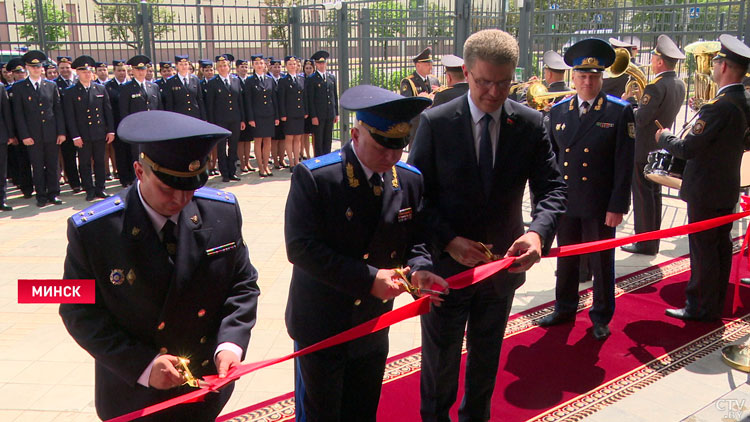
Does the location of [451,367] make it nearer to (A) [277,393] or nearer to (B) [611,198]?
(A) [277,393]

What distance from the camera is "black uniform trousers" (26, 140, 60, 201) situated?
9.33 metres

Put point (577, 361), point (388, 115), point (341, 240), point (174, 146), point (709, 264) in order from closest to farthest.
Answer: point (174, 146), point (388, 115), point (341, 240), point (577, 361), point (709, 264)

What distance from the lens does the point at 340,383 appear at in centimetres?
257

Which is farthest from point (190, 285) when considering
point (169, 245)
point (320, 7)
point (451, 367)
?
point (320, 7)

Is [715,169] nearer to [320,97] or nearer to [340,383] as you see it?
[340,383]

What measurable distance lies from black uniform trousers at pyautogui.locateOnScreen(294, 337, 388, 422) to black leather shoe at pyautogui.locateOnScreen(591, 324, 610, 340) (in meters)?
2.56

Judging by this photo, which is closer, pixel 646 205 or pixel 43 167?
pixel 646 205

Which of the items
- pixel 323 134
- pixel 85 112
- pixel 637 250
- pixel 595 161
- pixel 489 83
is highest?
pixel 489 83

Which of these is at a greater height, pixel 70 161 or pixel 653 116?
pixel 653 116

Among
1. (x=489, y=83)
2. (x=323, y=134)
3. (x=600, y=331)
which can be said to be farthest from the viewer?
(x=323, y=134)

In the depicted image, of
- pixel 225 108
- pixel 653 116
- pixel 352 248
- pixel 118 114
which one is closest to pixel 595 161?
pixel 653 116

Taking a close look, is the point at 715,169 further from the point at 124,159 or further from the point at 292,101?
the point at 124,159

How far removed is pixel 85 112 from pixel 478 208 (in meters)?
8.15

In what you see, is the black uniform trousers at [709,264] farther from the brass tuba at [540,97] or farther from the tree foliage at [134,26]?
the tree foliage at [134,26]
